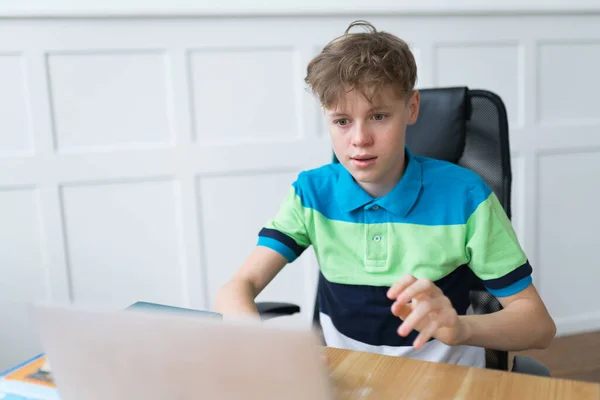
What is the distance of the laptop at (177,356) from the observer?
478 millimetres

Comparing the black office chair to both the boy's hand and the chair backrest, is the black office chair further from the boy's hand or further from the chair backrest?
the boy's hand

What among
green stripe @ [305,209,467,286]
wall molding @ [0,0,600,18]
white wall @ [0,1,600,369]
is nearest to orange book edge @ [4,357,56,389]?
green stripe @ [305,209,467,286]

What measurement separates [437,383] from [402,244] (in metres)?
0.42

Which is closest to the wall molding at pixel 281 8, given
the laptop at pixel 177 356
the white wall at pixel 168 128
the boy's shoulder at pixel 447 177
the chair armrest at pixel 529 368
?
the white wall at pixel 168 128

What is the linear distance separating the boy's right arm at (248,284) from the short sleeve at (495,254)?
1.30 feet

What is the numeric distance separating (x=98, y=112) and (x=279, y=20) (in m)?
0.73

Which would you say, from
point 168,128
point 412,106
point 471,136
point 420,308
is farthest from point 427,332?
point 168,128

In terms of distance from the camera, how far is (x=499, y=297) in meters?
1.09

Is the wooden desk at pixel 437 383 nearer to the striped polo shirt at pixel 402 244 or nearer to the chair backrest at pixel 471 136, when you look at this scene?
the striped polo shirt at pixel 402 244

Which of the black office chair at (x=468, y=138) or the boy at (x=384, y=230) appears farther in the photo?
the black office chair at (x=468, y=138)

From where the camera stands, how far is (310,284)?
2352mm

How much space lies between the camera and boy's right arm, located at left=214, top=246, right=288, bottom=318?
1093 millimetres

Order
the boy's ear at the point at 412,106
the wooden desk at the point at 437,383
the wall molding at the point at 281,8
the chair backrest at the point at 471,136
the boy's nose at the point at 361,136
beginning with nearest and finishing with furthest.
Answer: the wooden desk at the point at 437,383, the boy's nose at the point at 361,136, the boy's ear at the point at 412,106, the chair backrest at the point at 471,136, the wall molding at the point at 281,8

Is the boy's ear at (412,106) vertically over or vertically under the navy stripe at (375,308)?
over
